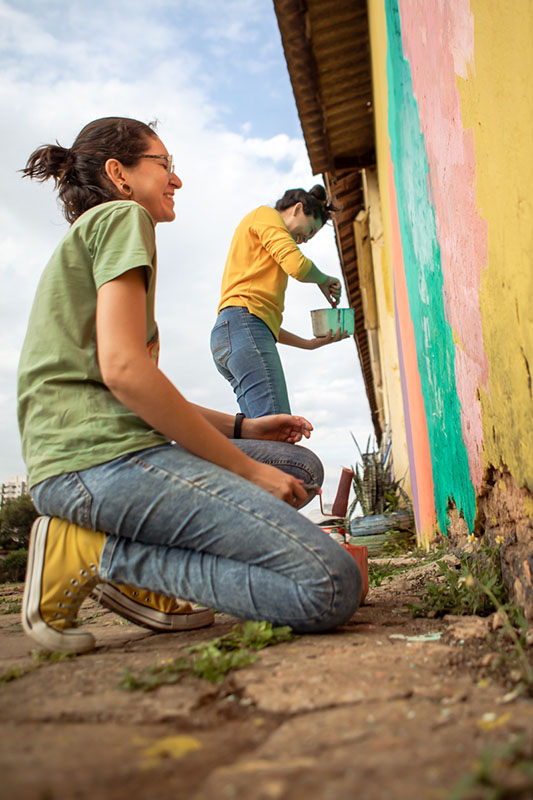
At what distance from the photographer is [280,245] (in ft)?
9.95

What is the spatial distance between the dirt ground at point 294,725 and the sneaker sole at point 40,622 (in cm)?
6

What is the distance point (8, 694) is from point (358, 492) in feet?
14.9

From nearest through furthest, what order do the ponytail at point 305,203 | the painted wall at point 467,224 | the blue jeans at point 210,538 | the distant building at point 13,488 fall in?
1. the painted wall at point 467,224
2. the blue jeans at point 210,538
3. the ponytail at point 305,203
4. the distant building at point 13,488

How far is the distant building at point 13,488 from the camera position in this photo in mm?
15680

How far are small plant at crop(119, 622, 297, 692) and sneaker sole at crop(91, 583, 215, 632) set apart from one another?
38cm

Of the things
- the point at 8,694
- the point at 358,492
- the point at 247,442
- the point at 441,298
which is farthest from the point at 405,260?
the point at 8,694

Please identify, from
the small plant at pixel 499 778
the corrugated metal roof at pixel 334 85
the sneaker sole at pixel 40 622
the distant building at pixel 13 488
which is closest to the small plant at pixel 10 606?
the sneaker sole at pixel 40 622

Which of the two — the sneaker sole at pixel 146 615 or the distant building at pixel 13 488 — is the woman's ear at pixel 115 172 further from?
the distant building at pixel 13 488

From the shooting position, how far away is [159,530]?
150 cm

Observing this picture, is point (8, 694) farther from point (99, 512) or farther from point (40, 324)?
point (40, 324)

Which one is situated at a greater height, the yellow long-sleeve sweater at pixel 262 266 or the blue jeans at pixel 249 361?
the yellow long-sleeve sweater at pixel 262 266

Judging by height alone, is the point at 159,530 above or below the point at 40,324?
below

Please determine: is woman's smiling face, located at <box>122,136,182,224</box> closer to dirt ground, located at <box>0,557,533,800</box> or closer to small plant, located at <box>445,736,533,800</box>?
dirt ground, located at <box>0,557,533,800</box>

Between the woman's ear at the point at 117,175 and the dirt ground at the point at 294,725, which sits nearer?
the dirt ground at the point at 294,725
